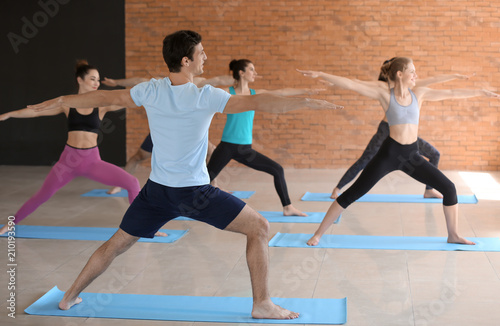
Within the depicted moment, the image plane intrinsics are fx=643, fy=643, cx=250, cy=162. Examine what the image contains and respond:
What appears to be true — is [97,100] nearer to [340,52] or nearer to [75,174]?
[75,174]

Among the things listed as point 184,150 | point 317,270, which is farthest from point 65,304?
point 317,270

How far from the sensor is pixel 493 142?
27.1 feet

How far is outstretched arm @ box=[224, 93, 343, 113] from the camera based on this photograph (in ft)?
8.44

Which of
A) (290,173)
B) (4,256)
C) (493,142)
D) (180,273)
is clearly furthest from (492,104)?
(4,256)

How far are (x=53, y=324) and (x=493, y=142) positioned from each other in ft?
22.2

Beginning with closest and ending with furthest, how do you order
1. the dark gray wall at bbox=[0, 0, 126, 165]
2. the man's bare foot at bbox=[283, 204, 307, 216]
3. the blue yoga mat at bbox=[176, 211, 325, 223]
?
the blue yoga mat at bbox=[176, 211, 325, 223]
the man's bare foot at bbox=[283, 204, 307, 216]
the dark gray wall at bbox=[0, 0, 126, 165]

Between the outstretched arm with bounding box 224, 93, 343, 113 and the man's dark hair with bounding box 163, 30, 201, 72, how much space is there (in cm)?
29

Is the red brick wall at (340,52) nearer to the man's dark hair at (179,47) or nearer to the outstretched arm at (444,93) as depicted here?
the outstretched arm at (444,93)

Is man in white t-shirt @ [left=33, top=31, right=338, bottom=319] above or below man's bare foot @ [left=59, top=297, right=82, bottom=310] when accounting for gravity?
above

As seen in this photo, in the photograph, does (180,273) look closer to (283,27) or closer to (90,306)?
(90,306)

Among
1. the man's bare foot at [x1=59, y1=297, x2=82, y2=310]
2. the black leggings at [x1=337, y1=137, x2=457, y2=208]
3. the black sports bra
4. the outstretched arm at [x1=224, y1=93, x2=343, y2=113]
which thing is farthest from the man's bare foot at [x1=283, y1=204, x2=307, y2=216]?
the outstretched arm at [x1=224, y1=93, x2=343, y2=113]

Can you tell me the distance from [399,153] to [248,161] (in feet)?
4.61

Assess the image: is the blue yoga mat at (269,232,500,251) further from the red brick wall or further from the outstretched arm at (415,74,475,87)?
the red brick wall

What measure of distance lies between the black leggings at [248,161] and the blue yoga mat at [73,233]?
2.55ft
